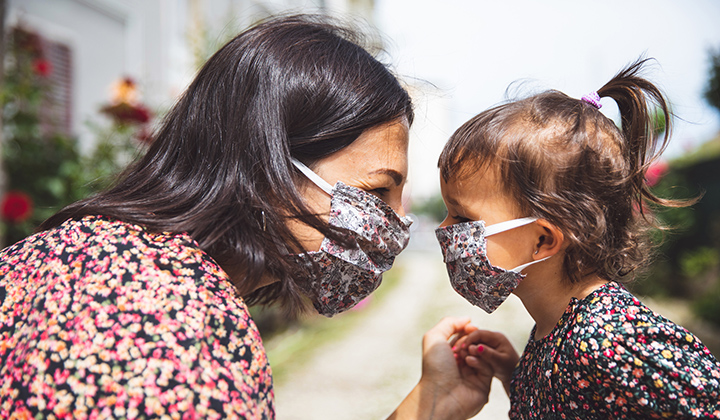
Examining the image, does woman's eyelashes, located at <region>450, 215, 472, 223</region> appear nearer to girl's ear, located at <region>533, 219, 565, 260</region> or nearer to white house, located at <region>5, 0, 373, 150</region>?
girl's ear, located at <region>533, 219, 565, 260</region>

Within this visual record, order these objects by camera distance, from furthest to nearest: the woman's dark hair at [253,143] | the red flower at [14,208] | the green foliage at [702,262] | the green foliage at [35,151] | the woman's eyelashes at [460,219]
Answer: the green foliage at [702,262] < the green foliage at [35,151] < the red flower at [14,208] < the woman's eyelashes at [460,219] < the woman's dark hair at [253,143]

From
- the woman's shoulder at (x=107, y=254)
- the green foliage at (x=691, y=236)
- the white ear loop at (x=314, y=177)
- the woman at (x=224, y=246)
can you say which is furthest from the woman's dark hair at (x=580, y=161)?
the green foliage at (x=691, y=236)

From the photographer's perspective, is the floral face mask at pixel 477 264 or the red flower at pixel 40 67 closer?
the floral face mask at pixel 477 264

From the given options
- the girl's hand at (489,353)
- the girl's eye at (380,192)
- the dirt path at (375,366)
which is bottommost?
the dirt path at (375,366)

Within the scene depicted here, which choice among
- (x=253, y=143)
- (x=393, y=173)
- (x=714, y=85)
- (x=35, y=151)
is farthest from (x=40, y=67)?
(x=714, y=85)

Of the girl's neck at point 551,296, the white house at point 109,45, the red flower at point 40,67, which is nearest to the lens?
the girl's neck at point 551,296

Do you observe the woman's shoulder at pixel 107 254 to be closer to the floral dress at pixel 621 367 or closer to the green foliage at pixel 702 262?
the floral dress at pixel 621 367

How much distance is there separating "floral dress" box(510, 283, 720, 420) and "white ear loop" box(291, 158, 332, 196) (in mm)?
828

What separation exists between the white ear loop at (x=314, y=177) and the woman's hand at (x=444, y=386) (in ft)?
2.61

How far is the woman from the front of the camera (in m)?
0.92

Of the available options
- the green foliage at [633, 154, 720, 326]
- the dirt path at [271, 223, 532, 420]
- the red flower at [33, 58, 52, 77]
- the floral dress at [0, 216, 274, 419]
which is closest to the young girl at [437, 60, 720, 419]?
the floral dress at [0, 216, 274, 419]

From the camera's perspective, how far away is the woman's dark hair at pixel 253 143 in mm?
1266

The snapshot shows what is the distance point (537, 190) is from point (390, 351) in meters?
4.57

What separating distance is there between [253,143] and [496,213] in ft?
2.80
